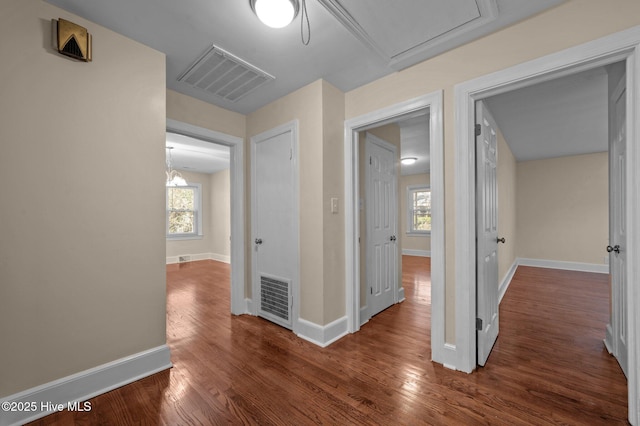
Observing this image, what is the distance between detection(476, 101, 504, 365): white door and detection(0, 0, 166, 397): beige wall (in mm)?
2520

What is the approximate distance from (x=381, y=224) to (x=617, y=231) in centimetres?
201

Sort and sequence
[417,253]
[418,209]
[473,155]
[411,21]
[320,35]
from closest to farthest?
[411,21], [320,35], [473,155], [417,253], [418,209]

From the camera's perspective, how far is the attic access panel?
164 centimetres

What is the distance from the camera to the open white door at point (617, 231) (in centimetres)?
190

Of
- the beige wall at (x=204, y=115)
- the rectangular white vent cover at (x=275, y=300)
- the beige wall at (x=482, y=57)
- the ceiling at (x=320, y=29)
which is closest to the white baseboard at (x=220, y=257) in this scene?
the rectangular white vent cover at (x=275, y=300)

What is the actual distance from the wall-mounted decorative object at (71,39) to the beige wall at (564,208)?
798 centimetres

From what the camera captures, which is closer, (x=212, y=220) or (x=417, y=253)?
(x=212, y=220)

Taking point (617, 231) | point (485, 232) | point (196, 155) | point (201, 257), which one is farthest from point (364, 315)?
point (201, 257)

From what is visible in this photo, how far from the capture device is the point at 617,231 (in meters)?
2.09

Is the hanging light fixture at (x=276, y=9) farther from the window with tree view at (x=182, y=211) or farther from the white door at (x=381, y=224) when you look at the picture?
the window with tree view at (x=182, y=211)

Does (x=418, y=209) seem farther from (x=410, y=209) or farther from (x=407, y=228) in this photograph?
(x=407, y=228)

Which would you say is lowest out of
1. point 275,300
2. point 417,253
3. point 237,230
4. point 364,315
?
point 417,253

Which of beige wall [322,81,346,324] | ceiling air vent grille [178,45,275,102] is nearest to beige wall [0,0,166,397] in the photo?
ceiling air vent grille [178,45,275,102]

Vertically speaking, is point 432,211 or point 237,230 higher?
point 432,211
